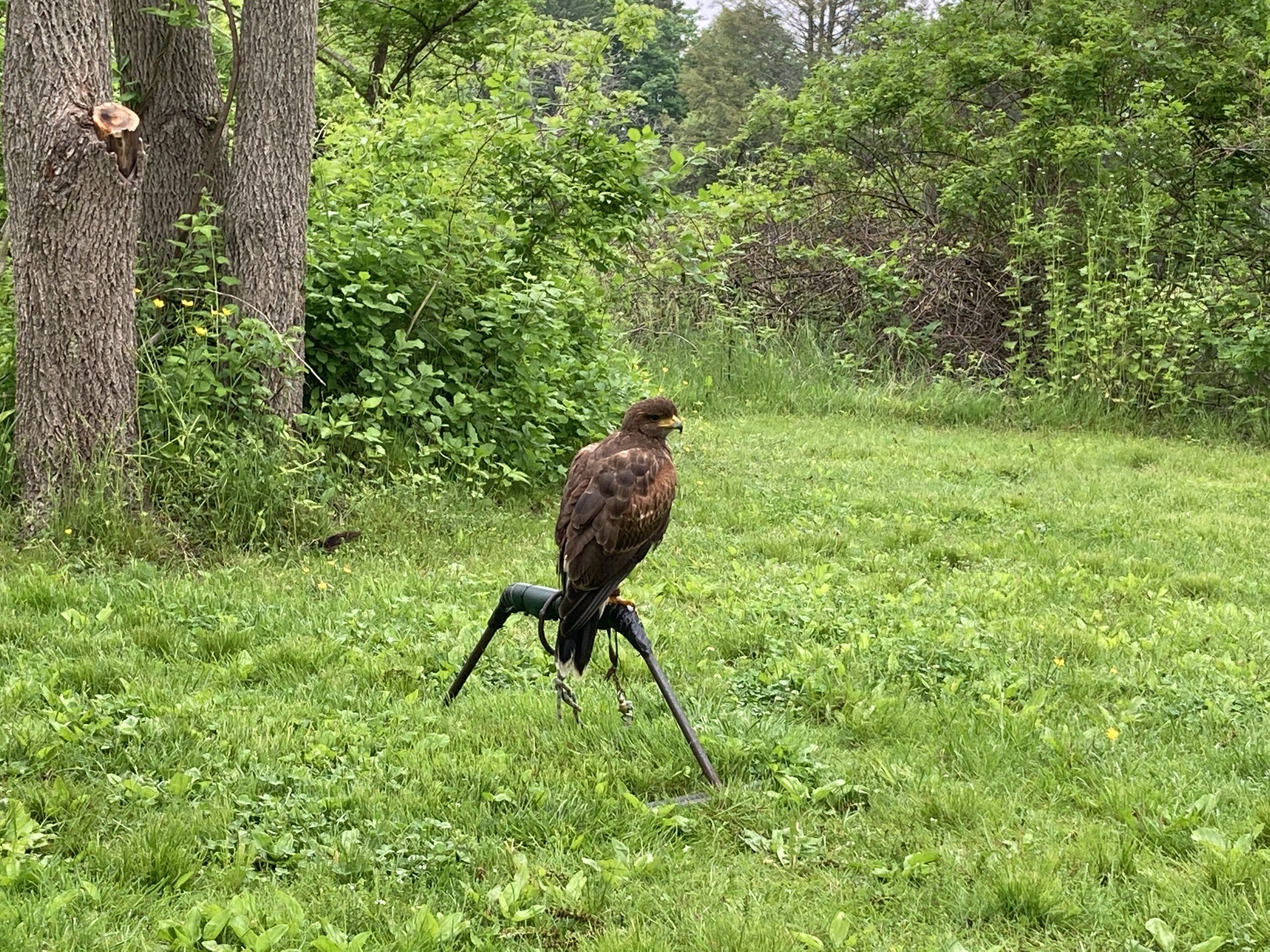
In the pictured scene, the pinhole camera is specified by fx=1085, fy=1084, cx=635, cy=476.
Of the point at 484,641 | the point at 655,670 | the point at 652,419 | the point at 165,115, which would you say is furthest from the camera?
the point at 165,115

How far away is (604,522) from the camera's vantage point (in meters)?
3.34

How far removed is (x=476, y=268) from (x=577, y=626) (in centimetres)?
449

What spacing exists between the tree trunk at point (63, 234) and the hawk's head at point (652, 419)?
9.57ft

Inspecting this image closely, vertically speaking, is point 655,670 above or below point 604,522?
below

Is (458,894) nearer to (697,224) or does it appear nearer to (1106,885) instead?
(1106,885)

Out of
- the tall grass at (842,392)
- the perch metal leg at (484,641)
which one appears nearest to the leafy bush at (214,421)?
the perch metal leg at (484,641)

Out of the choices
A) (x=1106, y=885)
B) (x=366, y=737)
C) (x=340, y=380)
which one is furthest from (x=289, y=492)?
(x=1106, y=885)

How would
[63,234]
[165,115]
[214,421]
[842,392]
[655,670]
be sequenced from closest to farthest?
[655,670], [63,234], [214,421], [165,115], [842,392]

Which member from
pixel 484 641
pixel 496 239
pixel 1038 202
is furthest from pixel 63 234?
pixel 1038 202

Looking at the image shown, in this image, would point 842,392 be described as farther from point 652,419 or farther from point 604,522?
point 604,522

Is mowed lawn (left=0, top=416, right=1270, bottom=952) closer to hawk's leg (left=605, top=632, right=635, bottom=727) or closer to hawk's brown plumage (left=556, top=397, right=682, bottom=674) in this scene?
hawk's leg (left=605, top=632, right=635, bottom=727)

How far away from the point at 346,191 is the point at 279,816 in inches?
207

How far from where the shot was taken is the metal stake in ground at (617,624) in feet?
10.5

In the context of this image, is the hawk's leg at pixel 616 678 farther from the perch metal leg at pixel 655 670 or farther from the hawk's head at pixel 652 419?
the hawk's head at pixel 652 419
